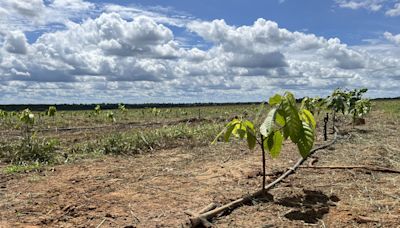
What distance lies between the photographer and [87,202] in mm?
4852

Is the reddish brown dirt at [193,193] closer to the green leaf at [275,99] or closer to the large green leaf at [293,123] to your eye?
the large green leaf at [293,123]

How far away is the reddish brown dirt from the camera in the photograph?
13.7 feet

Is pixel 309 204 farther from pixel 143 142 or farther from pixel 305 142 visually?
pixel 143 142


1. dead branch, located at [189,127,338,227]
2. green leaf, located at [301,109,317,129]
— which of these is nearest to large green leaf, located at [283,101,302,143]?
green leaf, located at [301,109,317,129]

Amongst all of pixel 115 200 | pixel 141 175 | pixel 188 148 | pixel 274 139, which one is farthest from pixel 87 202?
pixel 188 148

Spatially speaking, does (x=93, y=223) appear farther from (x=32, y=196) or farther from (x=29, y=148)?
(x=29, y=148)

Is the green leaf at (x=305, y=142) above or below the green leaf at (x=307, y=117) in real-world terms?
below

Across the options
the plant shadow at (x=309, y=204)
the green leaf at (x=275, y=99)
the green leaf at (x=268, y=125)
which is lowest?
the plant shadow at (x=309, y=204)

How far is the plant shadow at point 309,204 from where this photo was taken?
4.18m

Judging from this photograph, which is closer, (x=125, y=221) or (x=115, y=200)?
(x=125, y=221)

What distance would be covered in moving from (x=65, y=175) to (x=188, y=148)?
3584 millimetres

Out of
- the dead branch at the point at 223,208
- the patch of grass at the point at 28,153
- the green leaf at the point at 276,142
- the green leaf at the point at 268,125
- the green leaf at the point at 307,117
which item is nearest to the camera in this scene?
the dead branch at the point at 223,208

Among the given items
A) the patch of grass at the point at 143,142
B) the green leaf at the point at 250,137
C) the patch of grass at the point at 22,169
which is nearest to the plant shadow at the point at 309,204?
the green leaf at the point at 250,137

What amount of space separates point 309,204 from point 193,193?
1.37m
